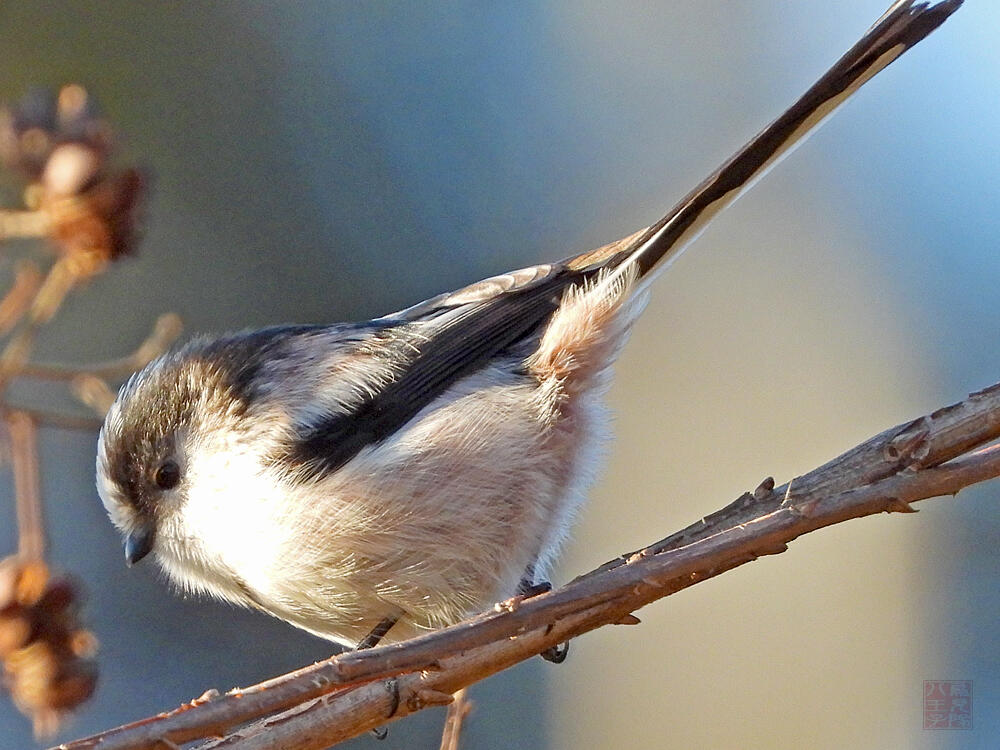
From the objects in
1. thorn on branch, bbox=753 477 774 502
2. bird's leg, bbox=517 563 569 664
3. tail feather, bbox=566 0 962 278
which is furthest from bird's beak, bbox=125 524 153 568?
thorn on branch, bbox=753 477 774 502

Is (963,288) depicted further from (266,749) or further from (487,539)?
(266,749)

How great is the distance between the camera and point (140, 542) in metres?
1.26

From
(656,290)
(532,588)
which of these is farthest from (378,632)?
(656,290)

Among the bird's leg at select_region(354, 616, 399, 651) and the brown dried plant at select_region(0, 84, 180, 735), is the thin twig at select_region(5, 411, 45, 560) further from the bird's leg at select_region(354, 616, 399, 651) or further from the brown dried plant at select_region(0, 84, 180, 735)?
the bird's leg at select_region(354, 616, 399, 651)

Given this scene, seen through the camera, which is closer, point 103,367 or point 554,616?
point 554,616

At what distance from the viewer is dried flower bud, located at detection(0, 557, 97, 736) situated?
0.82 m

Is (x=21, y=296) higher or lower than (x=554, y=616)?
higher

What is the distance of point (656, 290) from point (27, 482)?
1476 mm

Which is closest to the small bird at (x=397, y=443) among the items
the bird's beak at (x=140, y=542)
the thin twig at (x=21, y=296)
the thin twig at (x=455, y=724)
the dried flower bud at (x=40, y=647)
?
the bird's beak at (x=140, y=542)

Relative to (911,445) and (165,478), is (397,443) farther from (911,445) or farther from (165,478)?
(911,445)

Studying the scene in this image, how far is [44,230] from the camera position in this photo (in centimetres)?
82

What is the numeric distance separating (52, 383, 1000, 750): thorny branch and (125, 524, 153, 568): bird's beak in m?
0.53

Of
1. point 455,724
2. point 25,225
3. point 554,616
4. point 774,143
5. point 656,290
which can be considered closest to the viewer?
point 554,616

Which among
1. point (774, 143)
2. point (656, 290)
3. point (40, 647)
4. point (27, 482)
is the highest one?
point (656, 290)
